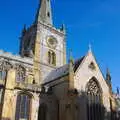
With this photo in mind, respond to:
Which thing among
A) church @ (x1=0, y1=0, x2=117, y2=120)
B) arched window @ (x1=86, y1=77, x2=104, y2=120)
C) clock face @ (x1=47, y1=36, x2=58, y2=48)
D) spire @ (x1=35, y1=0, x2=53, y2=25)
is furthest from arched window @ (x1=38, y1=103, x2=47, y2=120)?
spire @ (x1=35, y1=0, x2=53, y2=25)

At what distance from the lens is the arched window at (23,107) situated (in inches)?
1133

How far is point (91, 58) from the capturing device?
36156mm

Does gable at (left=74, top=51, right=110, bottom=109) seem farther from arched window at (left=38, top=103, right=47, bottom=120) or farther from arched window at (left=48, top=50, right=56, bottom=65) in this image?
arched window at (left=48, top=50, right=56, bottom=65)

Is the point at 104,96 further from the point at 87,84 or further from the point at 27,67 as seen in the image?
the point at 27,67

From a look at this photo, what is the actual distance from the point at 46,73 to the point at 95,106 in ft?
46.5

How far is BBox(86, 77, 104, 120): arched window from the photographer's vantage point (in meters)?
31.9

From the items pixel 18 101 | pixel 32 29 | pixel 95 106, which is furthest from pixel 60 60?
pixel 18 101

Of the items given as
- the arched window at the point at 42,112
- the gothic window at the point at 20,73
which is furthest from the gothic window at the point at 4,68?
the arched window at the point at 42,112

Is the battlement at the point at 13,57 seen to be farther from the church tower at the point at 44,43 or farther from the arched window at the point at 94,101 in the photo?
the arched window at the point at 94,101

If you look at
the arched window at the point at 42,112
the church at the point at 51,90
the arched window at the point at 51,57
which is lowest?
the arched window at the point at 42,112

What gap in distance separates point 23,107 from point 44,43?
2054cm

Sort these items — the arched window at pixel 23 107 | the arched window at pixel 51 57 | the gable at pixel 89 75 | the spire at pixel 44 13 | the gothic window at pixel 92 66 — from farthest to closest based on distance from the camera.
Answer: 1. the spire at pixel 44 13
2. the arched window at pixel 51 57
3. the gothic window at pixel 92 66
4. the gable at pixel 89 75
5. the arched window at pixel 23 107

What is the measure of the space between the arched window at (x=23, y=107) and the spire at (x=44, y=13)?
23733 millimetres

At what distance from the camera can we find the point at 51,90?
1352 inches
